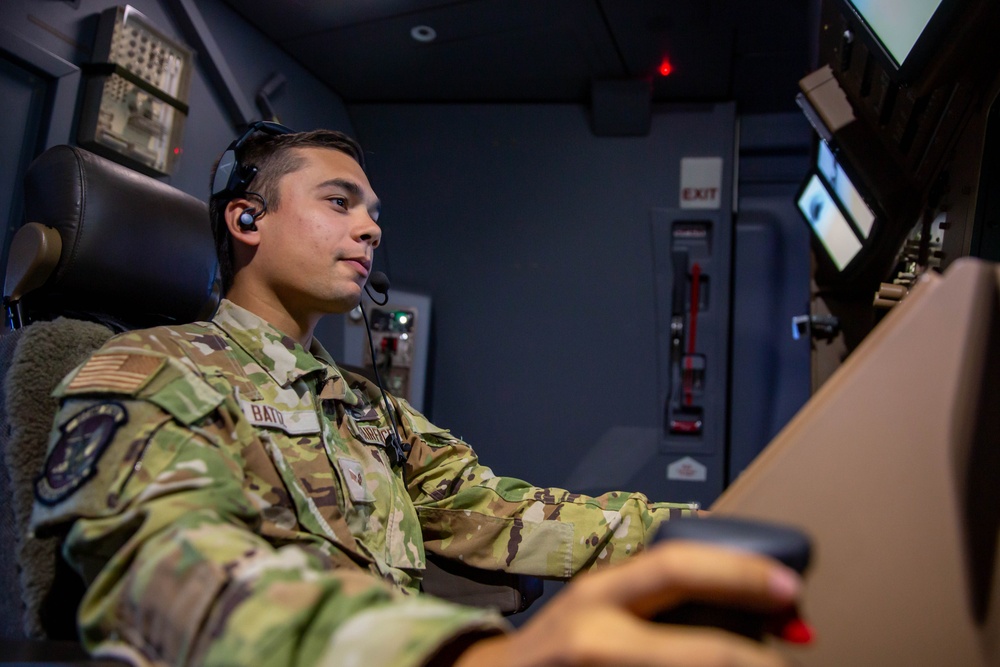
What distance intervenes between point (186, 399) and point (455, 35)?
223 cm

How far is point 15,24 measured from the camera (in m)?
1.80

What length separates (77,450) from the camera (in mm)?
806

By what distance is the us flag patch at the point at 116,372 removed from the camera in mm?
862

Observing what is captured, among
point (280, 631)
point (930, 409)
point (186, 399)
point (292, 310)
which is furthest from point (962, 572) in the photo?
point (292, 310)

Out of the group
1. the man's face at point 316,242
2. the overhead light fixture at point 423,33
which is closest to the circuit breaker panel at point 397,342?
the overhead light fixture at point 423,33

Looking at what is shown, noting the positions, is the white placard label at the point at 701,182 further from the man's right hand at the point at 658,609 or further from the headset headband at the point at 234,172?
the man's right hand at the point at 658,609

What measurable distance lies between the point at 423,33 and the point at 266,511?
224 centimetres

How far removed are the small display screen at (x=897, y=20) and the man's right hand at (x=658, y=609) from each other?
1273 mm

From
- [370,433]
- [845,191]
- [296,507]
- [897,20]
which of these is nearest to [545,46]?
[845,191]

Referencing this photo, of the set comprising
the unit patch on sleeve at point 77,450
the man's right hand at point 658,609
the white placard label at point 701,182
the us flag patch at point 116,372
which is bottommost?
the man's right hand at point 658,609

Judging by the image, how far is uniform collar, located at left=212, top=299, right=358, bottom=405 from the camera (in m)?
1.22

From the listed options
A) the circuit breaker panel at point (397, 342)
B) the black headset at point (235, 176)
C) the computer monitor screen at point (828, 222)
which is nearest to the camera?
the black headset at point (235, 176)

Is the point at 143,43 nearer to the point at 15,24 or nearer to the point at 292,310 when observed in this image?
the point at 15,24

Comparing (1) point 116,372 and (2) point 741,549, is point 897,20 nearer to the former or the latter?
(2) point 741,549
